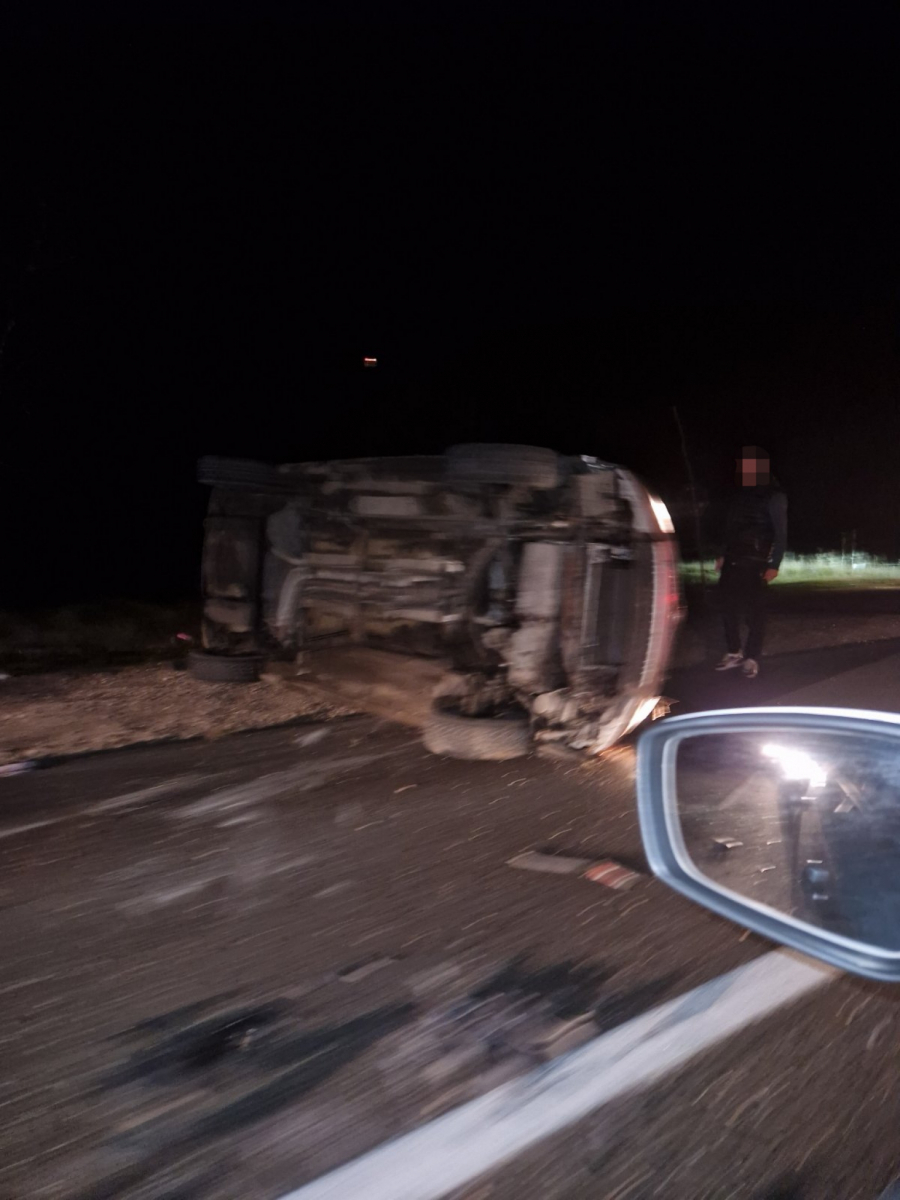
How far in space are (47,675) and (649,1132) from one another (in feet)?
25.7

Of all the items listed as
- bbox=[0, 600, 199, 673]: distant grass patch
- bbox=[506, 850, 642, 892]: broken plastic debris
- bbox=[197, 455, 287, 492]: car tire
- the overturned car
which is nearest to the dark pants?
A: the overturned car

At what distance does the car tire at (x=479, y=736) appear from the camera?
20.5ft

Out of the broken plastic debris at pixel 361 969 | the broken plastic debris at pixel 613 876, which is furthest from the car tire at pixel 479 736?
the broken plastic debris at pixel 361 969

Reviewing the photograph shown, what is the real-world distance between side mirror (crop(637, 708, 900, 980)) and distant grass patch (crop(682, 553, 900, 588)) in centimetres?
1656

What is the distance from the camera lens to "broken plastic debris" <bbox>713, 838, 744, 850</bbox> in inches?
135

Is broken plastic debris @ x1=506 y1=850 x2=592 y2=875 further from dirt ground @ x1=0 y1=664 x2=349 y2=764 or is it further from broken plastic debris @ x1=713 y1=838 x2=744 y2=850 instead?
dirt ground @ x1=0 y1=664 x2=349 y2=764

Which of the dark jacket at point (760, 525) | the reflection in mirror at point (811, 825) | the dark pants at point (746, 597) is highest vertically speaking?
the dark jacket at point (760, 525)

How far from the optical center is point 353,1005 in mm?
3201

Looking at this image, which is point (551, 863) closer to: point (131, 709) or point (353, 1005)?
point (353, 1005)

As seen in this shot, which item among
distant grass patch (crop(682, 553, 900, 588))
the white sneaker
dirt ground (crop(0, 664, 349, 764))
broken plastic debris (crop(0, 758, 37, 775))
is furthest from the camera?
distant grass patch (crop(682, 553, 900, 588))

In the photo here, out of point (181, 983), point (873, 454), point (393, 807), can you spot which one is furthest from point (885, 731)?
point (873, 454)

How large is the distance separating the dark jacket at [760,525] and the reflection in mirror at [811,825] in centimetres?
608

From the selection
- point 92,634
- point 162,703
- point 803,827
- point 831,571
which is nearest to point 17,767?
point 162,703

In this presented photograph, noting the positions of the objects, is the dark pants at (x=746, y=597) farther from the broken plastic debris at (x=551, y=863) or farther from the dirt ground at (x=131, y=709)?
the broken plastic debris at (x=551, y=863)
